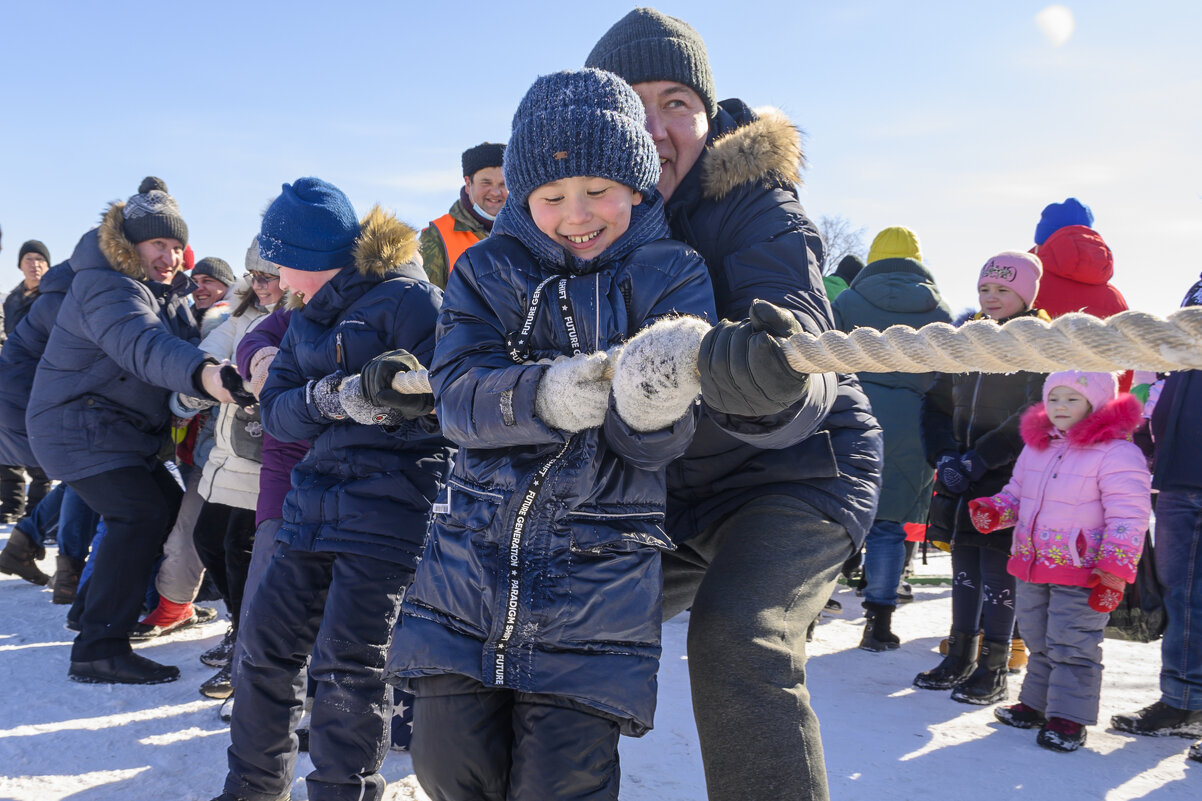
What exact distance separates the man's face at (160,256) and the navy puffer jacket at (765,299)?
315 centimetres

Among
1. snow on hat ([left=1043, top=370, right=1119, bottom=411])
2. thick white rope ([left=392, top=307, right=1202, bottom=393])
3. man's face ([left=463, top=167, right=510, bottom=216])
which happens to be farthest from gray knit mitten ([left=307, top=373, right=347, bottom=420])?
snow on hat ([left=1043, top=370, right=1119, bottom=411])

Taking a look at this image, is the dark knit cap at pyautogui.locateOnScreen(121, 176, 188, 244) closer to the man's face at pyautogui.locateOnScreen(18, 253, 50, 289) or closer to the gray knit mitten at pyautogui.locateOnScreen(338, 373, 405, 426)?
the gray knit mitten at pyautogui.locateOnScreen(338, 373, 405, 426)

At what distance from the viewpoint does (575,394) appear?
166 cm

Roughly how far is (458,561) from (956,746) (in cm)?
261

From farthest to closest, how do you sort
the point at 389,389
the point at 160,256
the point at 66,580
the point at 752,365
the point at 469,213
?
the point at 66,580, the point at 469,213, the point at 160,256, the point at 389,389, the point at 752,365

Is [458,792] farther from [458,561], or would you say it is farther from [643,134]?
[643,134]

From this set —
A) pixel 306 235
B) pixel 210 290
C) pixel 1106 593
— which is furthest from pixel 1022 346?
pixel 210 290

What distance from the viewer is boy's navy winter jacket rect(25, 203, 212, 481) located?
162 inches

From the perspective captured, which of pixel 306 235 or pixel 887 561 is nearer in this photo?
pixel 306 235

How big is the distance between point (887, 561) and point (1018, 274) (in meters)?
1.68

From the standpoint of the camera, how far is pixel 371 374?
2.56 metres

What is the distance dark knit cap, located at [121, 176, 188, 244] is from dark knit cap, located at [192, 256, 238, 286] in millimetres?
1816

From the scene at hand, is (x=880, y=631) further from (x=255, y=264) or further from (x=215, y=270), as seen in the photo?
(x=215, y=270)

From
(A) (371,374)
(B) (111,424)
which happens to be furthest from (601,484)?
(B) (111,424)
